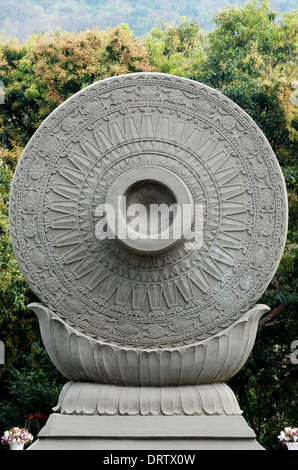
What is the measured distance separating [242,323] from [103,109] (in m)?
2.45

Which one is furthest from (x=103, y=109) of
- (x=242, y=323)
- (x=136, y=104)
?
(x=242, y=323)

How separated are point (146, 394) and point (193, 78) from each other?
871 centimetres

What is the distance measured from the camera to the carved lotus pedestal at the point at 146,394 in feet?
19.0

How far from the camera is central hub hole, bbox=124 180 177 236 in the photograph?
6.35 m

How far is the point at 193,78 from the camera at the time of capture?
1341cm

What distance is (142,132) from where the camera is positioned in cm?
647

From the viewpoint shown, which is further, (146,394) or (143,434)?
(146,394)
